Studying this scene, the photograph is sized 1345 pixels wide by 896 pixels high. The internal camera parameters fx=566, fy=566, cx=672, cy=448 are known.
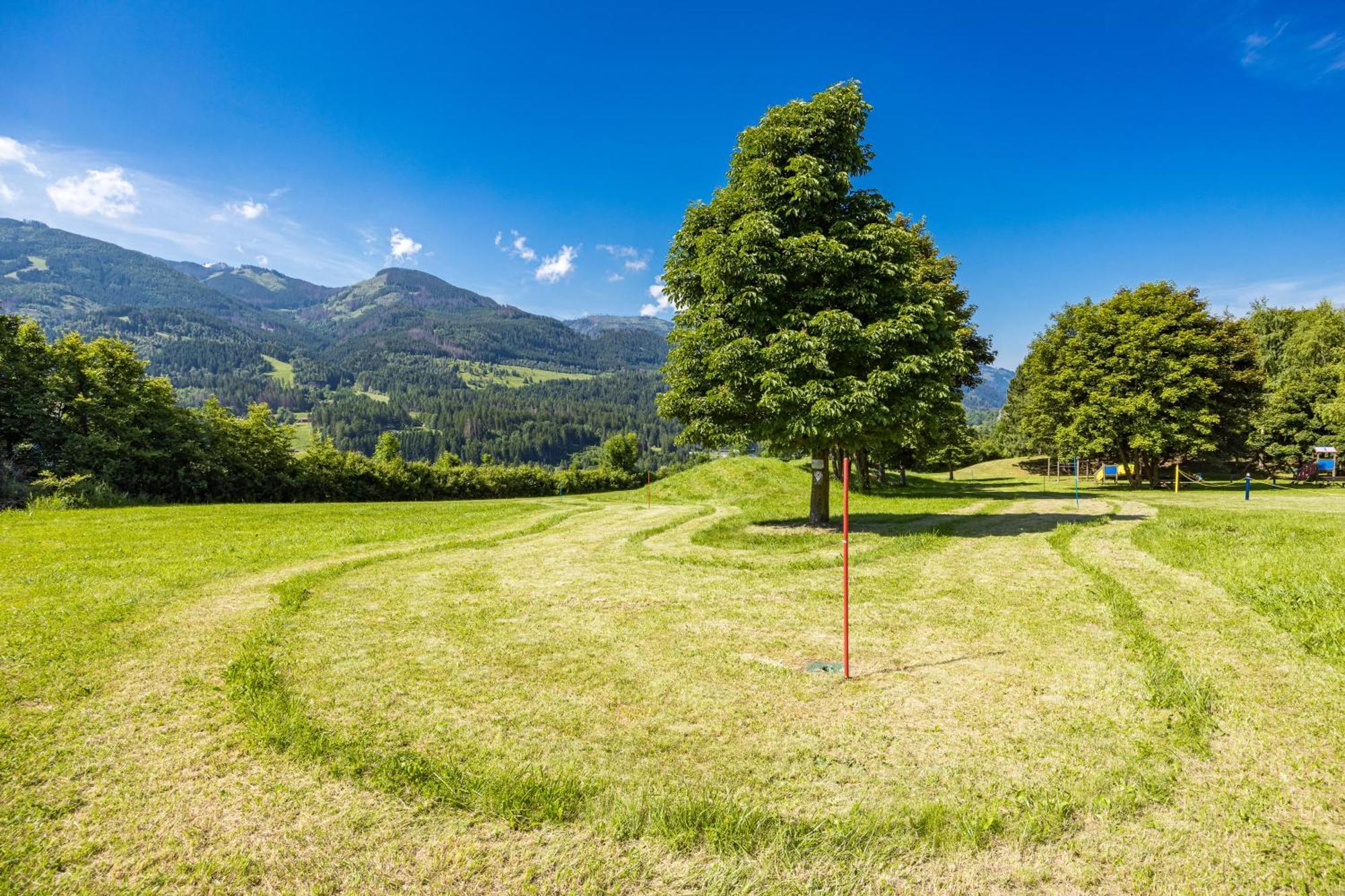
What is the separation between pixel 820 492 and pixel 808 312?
18.1 ft

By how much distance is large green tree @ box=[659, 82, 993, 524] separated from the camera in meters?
15.3

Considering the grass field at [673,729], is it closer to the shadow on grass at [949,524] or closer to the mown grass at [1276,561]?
the mown grass at [1276,561]

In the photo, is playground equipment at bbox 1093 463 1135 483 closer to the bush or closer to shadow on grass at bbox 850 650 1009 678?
shadow on grass at bbox 850 650 1009 678

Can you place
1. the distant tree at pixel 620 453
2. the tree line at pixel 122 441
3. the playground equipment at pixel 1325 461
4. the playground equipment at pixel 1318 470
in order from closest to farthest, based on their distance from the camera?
the tree line at pixel 122 441, the playground equipment at pixel 1325 461, the playground equipment at pixel 1318 470, the distant tree at pixel 620 453

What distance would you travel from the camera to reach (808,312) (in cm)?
1673

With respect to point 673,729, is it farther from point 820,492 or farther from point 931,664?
point 820,492

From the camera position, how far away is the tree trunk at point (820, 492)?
1747 centimetres

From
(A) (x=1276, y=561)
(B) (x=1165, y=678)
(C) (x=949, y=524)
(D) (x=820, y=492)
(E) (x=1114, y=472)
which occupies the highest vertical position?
(E) (x=1114, y=472)

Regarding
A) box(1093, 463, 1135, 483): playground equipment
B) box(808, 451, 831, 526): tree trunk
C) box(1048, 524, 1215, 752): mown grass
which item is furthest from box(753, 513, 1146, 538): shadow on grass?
box(1093, 463, 1135, 483): playground equipment

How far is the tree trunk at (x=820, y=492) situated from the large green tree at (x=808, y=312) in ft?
0.16

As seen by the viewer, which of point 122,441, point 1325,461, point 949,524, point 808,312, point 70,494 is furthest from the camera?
point 1325,461

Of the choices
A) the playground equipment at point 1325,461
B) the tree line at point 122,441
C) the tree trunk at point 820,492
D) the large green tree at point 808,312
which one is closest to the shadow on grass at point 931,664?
the large green tree at point 808,312

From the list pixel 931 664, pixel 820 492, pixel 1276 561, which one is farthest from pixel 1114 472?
pixel 931 664

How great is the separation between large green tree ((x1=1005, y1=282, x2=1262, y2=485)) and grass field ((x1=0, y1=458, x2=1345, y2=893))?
28.5 metres
